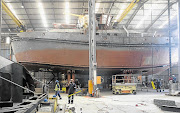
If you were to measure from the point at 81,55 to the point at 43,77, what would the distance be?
8.96 m

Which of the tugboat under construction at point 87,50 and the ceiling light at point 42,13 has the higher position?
the ceiling light at point 42,13

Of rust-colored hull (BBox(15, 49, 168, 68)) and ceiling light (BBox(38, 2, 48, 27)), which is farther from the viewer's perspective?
ceiling light (BBox(38, 2, 48, 27))

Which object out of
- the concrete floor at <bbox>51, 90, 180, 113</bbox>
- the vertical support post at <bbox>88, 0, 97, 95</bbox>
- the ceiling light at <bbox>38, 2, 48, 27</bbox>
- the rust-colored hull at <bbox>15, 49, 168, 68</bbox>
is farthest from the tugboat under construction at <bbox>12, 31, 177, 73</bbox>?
the ceiling light at <bbox>38, 2, 48, 27</bbox>

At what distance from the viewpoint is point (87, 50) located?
1110 cm

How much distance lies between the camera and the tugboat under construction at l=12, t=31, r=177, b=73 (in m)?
10.4

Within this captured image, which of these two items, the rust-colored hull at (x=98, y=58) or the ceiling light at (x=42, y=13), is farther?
the ceiling light at (x=42, y=13)

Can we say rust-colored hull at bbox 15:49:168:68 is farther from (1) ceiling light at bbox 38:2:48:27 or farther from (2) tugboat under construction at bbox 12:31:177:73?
(1) ceiling light at bbox 38:2:48:27

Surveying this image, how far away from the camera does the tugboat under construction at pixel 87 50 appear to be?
10414 mm

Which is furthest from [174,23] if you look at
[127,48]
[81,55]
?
[81,55]

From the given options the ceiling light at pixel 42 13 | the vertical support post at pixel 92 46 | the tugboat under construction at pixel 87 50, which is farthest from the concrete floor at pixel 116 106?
the ceiling light at pixel 42 13

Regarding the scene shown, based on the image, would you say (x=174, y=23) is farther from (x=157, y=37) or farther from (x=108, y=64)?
(x=108, y=64)

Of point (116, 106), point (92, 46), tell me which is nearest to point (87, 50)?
point (92, 46)

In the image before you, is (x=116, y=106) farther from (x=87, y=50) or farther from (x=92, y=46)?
(x=87, y=50)

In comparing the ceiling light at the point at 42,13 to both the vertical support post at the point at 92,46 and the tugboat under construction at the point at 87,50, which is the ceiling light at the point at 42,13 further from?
the vertical support post at the point at 92,46
